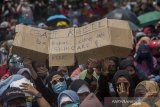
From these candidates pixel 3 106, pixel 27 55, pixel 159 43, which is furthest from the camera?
pixel 159 43

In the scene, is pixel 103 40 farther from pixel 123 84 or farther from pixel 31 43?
pixel 123 84

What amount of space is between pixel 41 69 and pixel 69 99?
5.47ft

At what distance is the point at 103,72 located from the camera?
7.69 meters

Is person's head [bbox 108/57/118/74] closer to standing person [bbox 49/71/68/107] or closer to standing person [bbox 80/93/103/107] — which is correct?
standing person [bbox 49/71/68/107]

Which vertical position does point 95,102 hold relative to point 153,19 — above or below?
below

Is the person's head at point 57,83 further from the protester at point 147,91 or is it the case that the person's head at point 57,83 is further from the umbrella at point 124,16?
the umbrella at point 124,16

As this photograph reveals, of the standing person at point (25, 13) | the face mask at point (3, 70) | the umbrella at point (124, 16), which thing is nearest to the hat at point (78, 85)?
the face mask at point (3, 70)

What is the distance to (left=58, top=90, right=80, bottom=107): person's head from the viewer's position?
645 centimetres

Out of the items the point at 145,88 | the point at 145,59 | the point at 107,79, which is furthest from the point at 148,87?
the point at 145,59

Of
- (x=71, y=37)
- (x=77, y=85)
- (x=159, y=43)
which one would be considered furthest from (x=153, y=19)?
(x=77, y=85)

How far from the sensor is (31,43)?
813cm

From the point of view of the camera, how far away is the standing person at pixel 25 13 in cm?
1673

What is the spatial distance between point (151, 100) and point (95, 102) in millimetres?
727

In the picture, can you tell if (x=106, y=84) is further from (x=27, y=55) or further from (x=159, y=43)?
(x=159, y=43)
